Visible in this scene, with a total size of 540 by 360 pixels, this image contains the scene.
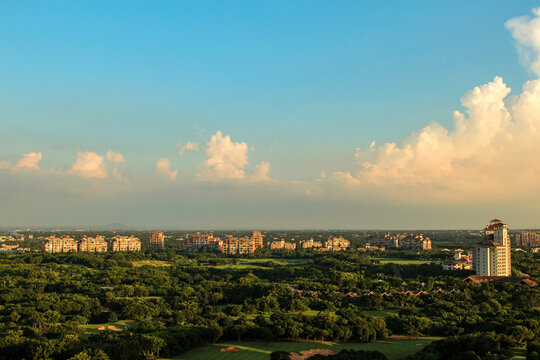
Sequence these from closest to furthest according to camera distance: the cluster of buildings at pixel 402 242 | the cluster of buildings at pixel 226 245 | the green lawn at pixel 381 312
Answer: the green lawn at pixel 381 312
the cluster of buildings at pixel 226 245
the cluster of buildings at pixel 402 242

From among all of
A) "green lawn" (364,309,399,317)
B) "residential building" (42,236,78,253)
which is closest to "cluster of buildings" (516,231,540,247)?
"green lawn" (364,309,399,317)

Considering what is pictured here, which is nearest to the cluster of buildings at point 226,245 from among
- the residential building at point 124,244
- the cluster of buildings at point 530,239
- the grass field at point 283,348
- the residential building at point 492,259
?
the residential building at point 124,244

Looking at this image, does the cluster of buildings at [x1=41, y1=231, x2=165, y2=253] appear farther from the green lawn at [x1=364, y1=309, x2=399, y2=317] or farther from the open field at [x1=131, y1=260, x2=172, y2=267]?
the green lawn at [x1=364, y1=309, x2=399, y2=317]

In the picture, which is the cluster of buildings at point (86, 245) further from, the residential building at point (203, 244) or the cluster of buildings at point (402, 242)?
the cluster of buildings at point (402, 242)

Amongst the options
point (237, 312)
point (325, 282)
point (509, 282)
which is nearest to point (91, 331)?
point (237, 312)

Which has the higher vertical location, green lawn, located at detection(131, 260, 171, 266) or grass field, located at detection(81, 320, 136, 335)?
grass field, located at detection(81, 320, 136, 335)

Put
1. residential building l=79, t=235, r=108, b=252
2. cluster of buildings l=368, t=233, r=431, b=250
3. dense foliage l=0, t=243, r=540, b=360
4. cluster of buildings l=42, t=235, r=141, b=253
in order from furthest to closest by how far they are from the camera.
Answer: cluster of buildings l=368, t=233, r=431, b=250, residential building l=79, t=235, r=108, b=252, cluster of buildings l=42, t=235, r=141, b=253, dense foliage l=0, t=243, r=540, b=360
